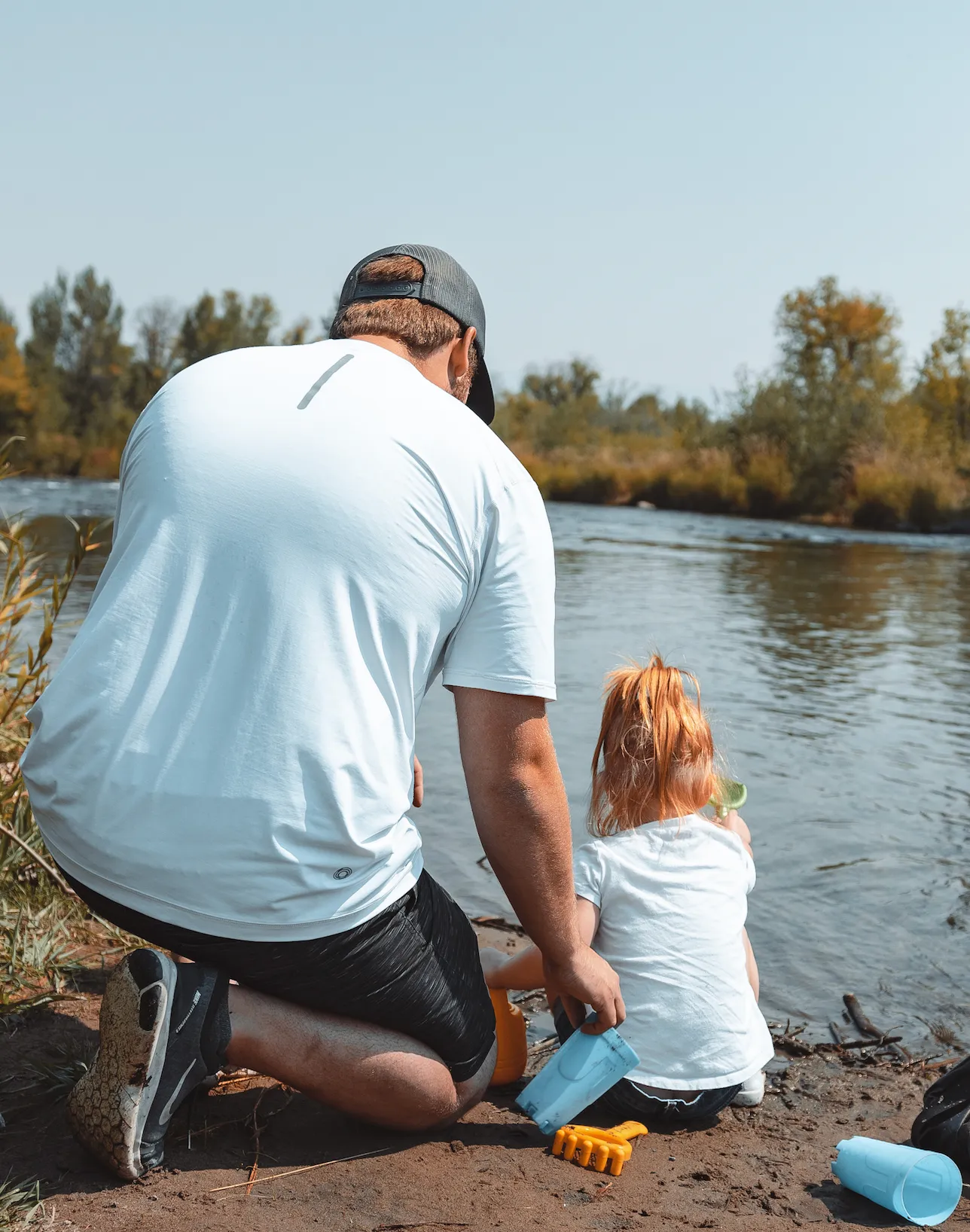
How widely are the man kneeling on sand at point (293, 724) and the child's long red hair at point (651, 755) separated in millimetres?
535

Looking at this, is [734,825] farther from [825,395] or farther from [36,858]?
[825,395]

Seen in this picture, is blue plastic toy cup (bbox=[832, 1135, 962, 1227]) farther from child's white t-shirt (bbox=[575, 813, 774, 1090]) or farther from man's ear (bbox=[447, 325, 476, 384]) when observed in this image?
man's ear (bbox=[447, 325, 476, 384])

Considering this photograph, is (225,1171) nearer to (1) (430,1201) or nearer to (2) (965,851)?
(1) (430,1201)

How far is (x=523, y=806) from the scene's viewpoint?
6.55ft

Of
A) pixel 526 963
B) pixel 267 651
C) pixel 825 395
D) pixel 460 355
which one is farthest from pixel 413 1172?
pixel 825 395

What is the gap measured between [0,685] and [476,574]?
1.89 meters

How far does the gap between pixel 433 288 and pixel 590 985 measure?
4.44 feet

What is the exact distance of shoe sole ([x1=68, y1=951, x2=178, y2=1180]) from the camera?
185 cm

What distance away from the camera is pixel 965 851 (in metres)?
4.60

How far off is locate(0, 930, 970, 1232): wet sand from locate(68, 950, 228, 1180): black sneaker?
7 centimetres

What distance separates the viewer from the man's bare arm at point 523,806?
1.98 metres

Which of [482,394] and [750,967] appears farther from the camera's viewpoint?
[750,967]

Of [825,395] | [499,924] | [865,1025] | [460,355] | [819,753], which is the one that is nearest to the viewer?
[460,355]

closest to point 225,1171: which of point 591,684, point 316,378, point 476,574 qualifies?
point 476,574
